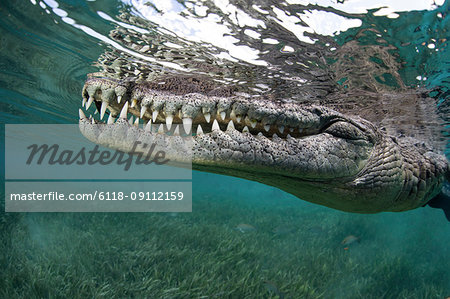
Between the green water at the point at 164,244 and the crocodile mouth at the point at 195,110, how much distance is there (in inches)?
72.8

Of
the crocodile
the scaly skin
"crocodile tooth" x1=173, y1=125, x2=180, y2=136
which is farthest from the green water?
"crocodile tooth" x1=173, y1=125, x2=180, y2=136

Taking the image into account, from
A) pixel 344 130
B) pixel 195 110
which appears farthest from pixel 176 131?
pixel 344 130

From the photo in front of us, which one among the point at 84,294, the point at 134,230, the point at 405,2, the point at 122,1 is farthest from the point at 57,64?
the point at 405,2

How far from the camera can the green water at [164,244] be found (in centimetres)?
444

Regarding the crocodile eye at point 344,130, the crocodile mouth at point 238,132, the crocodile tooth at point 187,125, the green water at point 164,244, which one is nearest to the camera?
the crocodile mouth at point 238,132

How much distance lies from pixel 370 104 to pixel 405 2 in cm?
321

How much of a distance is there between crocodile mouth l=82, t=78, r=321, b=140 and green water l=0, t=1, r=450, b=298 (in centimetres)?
185

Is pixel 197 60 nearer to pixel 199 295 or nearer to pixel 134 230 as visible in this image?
pixel 199 295

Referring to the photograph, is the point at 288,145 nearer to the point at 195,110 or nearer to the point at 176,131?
the point at 195,110

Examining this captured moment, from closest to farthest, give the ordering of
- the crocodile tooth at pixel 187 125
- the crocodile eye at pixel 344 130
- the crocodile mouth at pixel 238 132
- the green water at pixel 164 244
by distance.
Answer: the crocodile mouth at pixel 238 132 → the crocodile tooth at pixel 187 125 → the crocodile eye at pixel 344 130 → the green water at pixel 164 244

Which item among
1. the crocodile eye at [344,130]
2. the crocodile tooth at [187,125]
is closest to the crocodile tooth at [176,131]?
the crocodile tooth at [187,125]

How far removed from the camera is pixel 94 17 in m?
4.60

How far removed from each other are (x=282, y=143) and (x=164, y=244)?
6.25m

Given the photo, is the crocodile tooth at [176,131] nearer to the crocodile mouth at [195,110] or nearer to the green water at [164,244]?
the crocodile mouth at [195,110]
